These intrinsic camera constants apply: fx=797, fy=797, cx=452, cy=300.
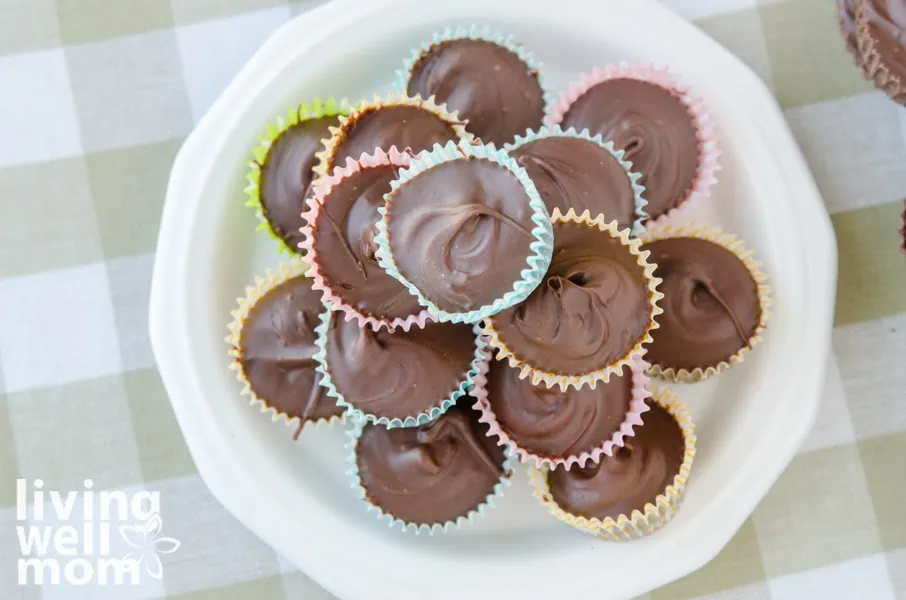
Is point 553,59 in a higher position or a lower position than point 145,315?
higher

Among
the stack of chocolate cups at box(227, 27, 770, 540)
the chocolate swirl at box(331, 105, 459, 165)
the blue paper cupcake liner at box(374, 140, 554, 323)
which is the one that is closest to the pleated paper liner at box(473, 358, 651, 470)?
the stack of chocolate cups at box(227, 27, 770, 540)

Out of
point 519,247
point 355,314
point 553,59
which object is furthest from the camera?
point 553,59

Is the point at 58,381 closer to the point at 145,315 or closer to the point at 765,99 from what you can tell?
the point at 145,315

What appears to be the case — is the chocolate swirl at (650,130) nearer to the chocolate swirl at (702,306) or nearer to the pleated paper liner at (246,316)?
the chocolate swirl at (702,306)

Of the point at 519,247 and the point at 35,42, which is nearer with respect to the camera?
the point at 519,247

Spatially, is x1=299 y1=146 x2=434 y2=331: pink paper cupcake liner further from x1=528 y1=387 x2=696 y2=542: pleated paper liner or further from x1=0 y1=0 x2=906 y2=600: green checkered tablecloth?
x1=0 y1=0 x2=906 y2=600: green checkered tablecloth

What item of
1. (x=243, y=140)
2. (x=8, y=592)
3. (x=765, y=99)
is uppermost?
(x=765, y=99)

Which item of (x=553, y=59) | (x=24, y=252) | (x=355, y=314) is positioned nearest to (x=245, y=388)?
(x=355, y=314)
